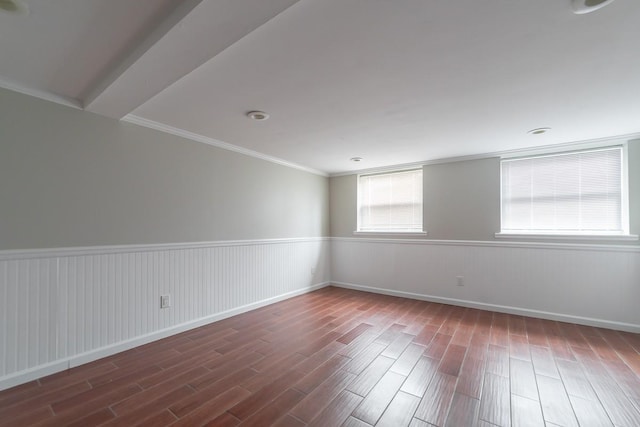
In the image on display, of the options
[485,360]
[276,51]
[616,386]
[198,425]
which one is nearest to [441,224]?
[485,360]

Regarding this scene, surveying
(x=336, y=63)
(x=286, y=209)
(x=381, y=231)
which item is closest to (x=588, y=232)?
(x=381, y=231)

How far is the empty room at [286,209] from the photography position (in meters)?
1.48

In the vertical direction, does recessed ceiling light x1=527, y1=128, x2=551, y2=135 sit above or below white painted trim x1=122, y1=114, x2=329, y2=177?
above

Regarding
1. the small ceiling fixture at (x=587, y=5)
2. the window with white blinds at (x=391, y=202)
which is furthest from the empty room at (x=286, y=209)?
the window with white blinds at (x=391, y=202)

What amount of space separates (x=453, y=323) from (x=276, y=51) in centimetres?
346

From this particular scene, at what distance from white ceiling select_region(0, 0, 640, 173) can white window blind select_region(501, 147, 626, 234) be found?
0.53 m

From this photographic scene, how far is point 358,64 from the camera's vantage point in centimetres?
173

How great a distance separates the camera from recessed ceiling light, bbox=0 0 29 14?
→ 125 centimetres

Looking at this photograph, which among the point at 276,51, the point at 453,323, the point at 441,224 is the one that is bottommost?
the point at 453,323

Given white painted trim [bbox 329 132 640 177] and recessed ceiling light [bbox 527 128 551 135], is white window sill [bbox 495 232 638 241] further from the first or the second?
recessed ceiling light [bbox 527 128 551 135]

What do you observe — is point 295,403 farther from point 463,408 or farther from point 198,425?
point 463,408

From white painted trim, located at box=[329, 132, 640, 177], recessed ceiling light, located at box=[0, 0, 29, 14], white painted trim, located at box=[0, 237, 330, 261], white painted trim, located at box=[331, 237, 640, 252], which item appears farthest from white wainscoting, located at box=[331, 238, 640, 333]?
recessed ceiling light, located at box=[0, 0, 29, 14]

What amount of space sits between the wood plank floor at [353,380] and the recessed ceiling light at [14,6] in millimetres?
2271

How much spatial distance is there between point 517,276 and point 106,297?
479 cm
